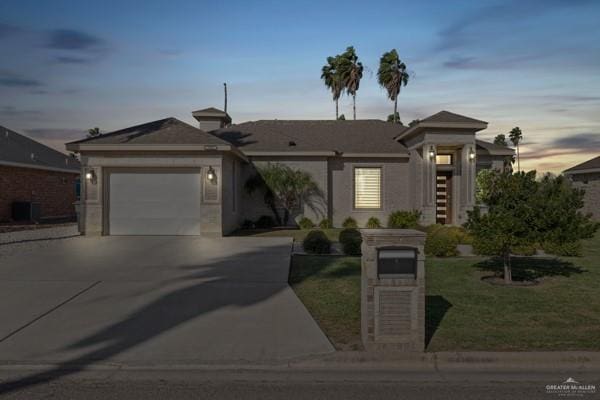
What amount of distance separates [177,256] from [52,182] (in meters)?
18.8

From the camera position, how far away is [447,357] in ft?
17.4

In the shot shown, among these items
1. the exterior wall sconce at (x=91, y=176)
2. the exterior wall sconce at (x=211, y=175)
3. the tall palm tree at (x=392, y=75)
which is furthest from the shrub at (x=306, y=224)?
the tall palm tree at (x=392, y=75)

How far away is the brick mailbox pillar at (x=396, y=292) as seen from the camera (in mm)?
5465

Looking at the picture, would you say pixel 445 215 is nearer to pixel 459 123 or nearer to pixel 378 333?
Answer: pixel 459 123

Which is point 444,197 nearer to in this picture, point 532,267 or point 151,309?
point 532,267

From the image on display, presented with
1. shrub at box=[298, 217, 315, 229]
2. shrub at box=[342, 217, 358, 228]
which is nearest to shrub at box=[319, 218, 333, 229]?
shrub at box=[298, 217, 315, 229]

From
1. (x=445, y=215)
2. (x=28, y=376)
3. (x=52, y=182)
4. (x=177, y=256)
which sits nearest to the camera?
(x=28, y=376)

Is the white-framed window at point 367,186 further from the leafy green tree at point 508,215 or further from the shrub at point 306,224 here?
the leafy green tree at point 508,215

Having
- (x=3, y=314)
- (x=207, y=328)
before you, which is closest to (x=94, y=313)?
(x=3, y=314)

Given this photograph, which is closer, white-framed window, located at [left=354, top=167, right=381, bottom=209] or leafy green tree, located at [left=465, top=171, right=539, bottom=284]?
leafy green tree, located at [left=465, top=171, right=539, bottom=284]

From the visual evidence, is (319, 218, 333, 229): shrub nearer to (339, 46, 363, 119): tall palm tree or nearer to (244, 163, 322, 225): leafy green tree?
(244, 163, 322, 225): leafy green tree

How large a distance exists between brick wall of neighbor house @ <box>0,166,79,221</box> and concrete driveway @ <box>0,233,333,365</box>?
12.8 m

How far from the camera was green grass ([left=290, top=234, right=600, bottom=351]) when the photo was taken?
19.3 ft

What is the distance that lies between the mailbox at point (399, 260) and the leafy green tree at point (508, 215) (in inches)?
160
